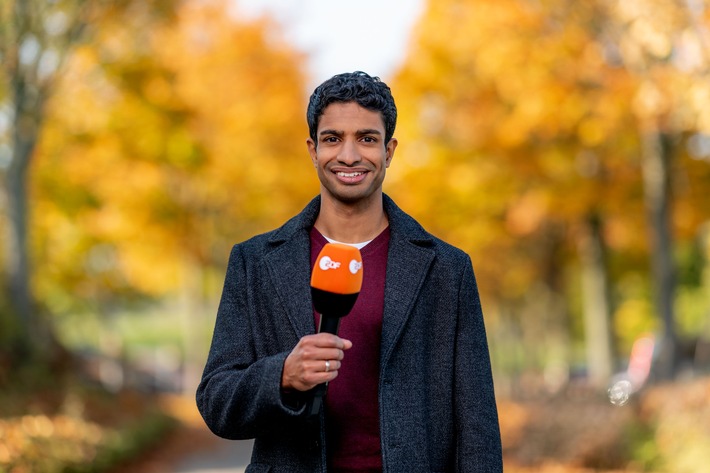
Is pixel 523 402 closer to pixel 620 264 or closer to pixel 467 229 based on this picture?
pixel 467 229

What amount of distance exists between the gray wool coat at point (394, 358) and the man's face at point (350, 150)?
0.19 meters

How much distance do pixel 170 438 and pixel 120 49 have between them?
6.20 m

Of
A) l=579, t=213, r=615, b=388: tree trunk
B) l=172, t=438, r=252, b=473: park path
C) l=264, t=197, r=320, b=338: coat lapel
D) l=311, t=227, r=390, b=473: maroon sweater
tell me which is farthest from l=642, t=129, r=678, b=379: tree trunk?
l=311, t=227, r=390, b=473: maroon sweater

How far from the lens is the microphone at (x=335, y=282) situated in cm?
244

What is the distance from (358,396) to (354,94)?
0.81 meters

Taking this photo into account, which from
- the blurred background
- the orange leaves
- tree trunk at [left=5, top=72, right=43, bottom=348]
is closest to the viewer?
the blurred background

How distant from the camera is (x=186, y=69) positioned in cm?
2269

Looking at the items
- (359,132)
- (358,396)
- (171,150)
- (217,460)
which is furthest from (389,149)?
(171,150)

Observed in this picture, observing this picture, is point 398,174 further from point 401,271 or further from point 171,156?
point 401,271

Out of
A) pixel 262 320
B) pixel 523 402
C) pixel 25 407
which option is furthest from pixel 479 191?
pixel 262 320

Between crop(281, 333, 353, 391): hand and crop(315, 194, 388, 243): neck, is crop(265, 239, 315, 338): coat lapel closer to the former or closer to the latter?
crop(315, 194, 388, 243): neck

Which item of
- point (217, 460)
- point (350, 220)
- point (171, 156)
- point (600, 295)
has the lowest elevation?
point (350, 220)

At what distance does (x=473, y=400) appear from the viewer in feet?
9.12

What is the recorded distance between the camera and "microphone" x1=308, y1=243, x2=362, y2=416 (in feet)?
7.99
